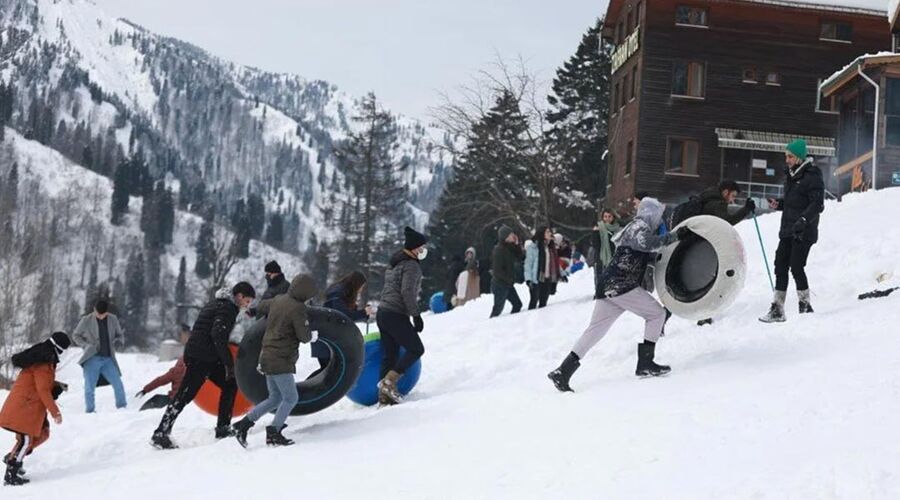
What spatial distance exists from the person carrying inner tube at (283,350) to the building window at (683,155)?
99.1 feet

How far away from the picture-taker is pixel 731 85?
128ft

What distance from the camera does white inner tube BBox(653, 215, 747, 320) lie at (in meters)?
10.0

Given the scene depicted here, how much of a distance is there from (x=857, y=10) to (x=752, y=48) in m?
4.19

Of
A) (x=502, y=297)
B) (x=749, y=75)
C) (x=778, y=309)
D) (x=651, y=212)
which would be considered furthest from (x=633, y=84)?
(x=651, y=212)

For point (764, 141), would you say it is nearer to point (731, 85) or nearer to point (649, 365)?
point (731, 85)

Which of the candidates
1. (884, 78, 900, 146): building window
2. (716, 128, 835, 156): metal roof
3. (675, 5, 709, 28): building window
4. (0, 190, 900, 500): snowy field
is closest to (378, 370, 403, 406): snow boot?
(0, 190, 900, 500): snowy field

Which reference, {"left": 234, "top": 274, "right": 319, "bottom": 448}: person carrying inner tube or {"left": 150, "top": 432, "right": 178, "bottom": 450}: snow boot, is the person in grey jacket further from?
{"left": 234, "top": 274, "right": 319, "bottom": 448}: person carrying inner tube

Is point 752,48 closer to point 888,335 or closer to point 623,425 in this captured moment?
point 888,335

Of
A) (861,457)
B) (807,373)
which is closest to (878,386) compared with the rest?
(807,373)

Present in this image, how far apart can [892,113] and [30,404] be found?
23680 mm

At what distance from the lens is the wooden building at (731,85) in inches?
1502

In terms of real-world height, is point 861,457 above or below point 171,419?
above

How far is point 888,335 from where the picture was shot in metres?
9.49

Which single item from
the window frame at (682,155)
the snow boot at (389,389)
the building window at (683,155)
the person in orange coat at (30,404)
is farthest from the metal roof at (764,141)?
the person in orange coat at (30,404)
